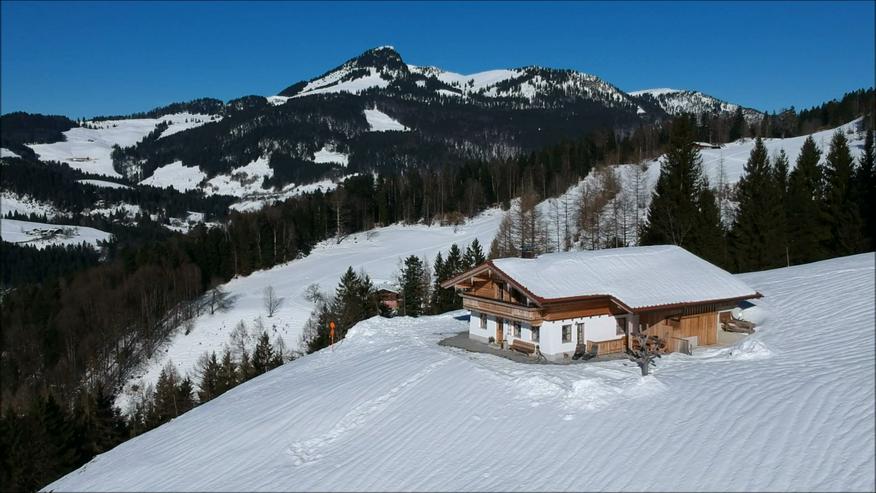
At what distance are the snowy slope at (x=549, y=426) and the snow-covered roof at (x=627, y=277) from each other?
261cm

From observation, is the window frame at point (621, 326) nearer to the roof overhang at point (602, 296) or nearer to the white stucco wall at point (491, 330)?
the roof overhang at point (602, 296)

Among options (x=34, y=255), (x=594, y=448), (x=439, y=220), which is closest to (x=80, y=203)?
(x=34, y=255)

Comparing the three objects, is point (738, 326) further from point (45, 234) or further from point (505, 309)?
point (45, 234)

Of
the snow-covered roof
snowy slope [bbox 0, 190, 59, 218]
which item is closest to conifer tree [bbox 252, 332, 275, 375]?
the snow-covered roof

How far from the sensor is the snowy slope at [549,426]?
1362 centimetres

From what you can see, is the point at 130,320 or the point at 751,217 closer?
the point at 751,217

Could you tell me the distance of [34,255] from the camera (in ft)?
346

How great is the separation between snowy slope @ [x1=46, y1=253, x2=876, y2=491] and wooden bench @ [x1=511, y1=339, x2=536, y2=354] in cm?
222

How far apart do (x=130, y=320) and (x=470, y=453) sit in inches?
1993

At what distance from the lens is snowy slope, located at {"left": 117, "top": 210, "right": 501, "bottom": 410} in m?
54.0

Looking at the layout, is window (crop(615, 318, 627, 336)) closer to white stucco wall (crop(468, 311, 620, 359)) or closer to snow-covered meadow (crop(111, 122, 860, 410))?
white stucco wall (crop(468, 311, 620, 359))

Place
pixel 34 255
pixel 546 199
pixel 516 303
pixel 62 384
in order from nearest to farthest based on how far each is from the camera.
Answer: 1. pixel 516 303
2. pixel 62 384
3. pixel 546 199
4. pixel 34 255

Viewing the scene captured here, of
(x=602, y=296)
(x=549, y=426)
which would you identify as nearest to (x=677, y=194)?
(x=602, y=296)

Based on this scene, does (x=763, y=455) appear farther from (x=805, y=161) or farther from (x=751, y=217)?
(x=805, y=161)
